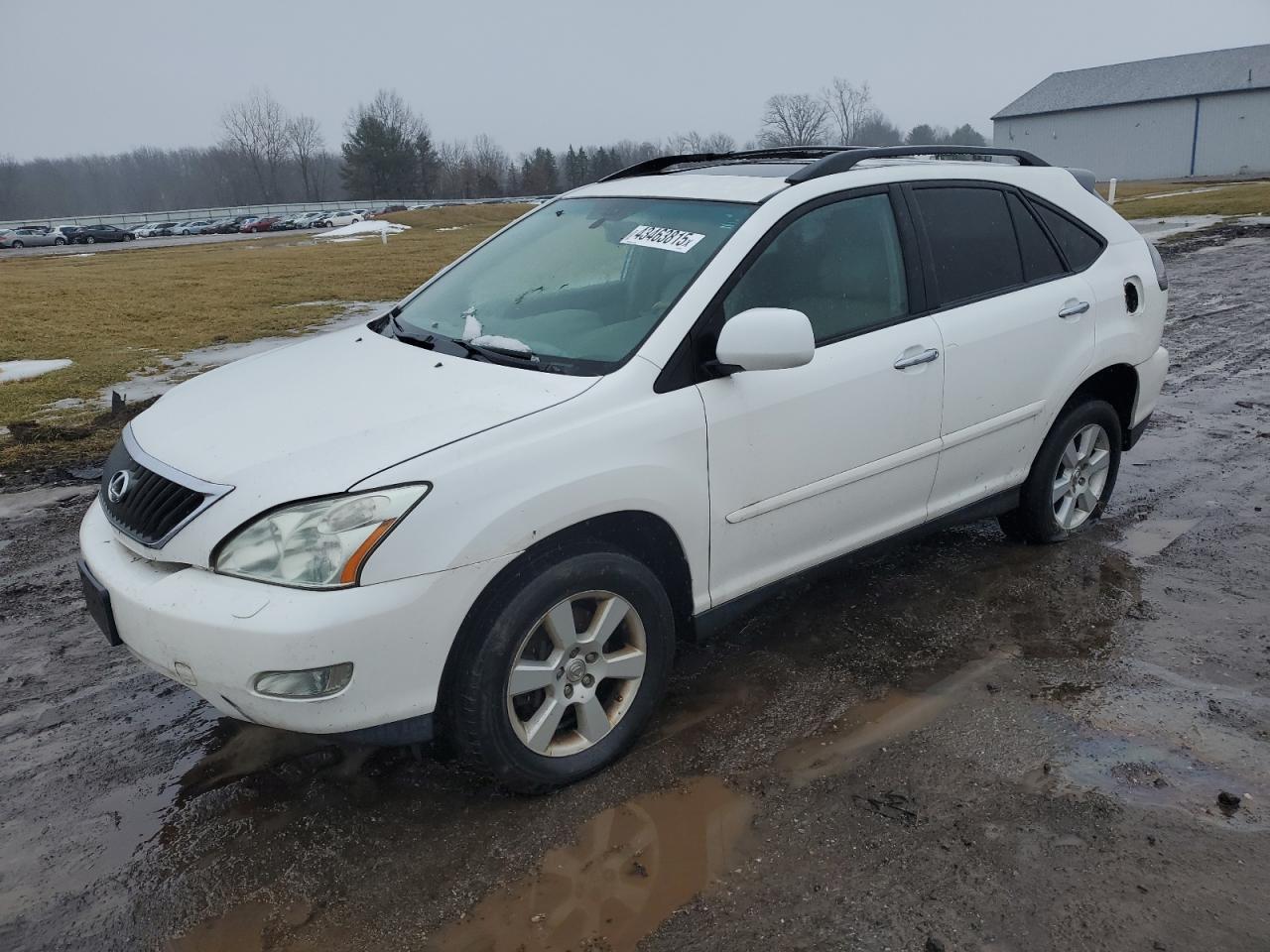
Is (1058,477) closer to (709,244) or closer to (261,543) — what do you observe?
(709,244)

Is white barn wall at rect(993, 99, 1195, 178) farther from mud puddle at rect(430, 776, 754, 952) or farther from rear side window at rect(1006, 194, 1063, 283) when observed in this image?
mud puddle at rect(430, 776, 754, 952)

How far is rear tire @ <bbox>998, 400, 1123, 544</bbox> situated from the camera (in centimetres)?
452

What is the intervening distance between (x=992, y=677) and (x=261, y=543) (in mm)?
2594

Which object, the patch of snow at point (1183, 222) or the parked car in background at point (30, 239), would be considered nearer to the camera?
the patch of snow at point (1183, 222)

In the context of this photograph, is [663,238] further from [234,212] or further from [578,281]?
[234,212]

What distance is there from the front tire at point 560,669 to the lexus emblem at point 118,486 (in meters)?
1.20

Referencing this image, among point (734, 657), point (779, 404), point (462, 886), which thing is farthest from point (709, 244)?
point (462, 886)

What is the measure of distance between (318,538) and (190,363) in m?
8.70

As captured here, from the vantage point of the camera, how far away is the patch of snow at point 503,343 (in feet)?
11.0

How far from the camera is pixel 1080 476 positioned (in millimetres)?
4793

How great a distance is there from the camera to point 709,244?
346 centimetres

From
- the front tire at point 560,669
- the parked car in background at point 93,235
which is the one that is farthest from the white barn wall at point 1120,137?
the front tire at point 560,669

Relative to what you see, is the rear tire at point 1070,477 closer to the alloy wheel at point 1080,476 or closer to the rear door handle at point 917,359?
the alloy wheel at point 1080,476

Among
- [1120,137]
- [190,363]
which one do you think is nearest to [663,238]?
[190,363]
